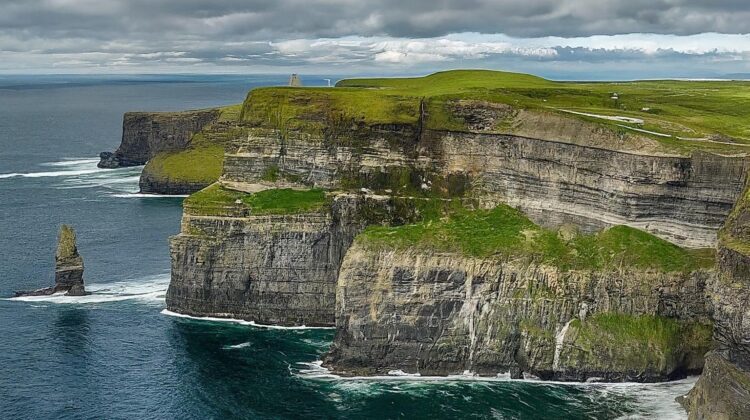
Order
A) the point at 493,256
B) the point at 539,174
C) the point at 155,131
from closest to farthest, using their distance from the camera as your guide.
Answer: the point at 493,256
the point at 539,174
the point at 155,131

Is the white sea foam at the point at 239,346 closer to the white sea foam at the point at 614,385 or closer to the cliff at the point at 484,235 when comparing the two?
the cliff at the point at 484,235

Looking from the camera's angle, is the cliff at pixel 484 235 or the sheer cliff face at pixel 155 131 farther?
the sheer cliff face at pixel 155 131

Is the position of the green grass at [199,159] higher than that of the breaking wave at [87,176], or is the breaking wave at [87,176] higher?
the green grass at [199,159]

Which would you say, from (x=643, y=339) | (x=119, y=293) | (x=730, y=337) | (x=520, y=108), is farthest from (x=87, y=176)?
(x=730, y=337)

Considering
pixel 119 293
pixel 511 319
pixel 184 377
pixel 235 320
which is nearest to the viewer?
pixel 184 377

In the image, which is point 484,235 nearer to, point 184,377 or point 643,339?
point 643,339

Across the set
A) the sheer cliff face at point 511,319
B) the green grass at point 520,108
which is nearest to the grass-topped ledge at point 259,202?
the green grass at point 520,108
